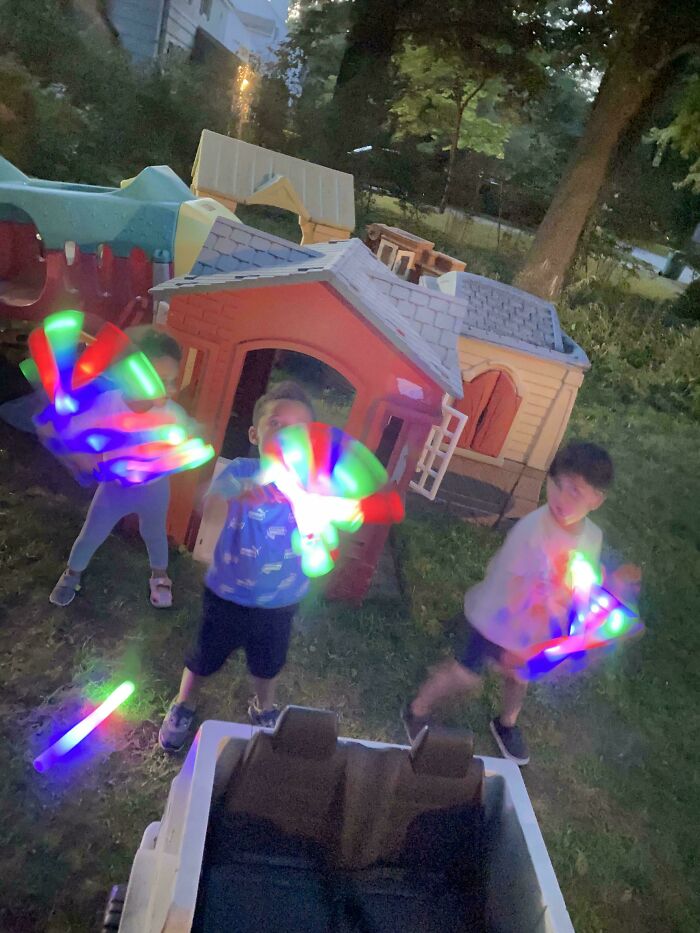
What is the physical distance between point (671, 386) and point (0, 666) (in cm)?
1055

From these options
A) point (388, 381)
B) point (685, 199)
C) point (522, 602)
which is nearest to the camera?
point (522, 602)

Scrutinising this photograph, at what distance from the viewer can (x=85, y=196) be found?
16.3ft

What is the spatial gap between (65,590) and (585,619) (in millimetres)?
2488

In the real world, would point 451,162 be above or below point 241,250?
above

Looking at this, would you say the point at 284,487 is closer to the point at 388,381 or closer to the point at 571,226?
the point at 388,381

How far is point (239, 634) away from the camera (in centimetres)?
267

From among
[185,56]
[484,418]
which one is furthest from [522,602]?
[185,56]

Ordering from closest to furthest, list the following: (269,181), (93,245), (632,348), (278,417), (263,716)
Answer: (278,417)
(263,716)
(93,245)
(269,181)
(632,348)

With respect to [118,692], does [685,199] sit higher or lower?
higher

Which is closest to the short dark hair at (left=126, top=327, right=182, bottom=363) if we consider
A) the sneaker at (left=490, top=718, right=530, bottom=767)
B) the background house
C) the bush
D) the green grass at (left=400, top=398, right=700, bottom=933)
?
the green grass at (left=400, top=398, right=700, bottom=933)

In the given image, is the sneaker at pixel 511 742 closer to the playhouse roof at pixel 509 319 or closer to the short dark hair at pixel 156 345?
the short dark hair at pixel 156 345

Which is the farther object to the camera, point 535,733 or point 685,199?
point 685,199

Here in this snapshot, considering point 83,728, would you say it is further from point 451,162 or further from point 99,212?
point 451,162

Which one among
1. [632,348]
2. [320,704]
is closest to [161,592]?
[320,704]
